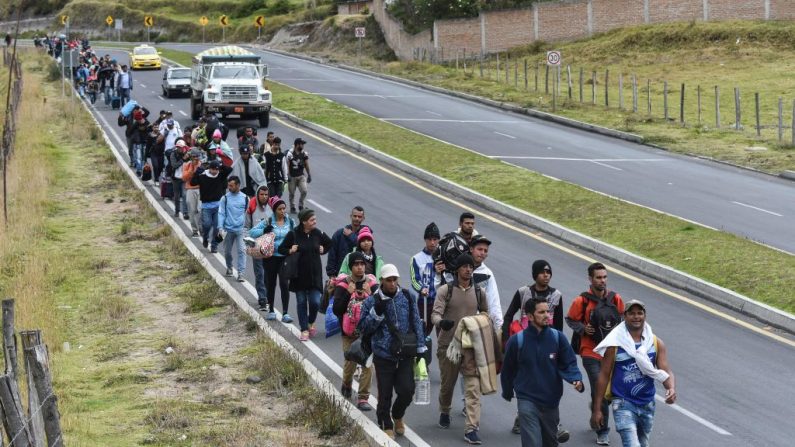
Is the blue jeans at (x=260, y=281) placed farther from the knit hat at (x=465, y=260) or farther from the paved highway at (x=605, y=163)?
the paved highway at (x=605, y=163)

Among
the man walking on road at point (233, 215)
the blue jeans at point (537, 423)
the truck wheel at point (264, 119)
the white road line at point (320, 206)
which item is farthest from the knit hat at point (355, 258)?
the truck wheel at point (264, 119)

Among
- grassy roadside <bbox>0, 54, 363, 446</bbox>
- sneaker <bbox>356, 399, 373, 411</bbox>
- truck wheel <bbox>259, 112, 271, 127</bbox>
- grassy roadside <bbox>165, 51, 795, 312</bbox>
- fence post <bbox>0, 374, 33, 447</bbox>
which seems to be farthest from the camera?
truck wheel <bbox>259, 112, 271, 127</bbox>

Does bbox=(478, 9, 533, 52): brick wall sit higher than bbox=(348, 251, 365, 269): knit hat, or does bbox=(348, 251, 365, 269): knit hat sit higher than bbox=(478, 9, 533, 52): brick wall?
bbox=(478, 9, 533, 52): brick wall

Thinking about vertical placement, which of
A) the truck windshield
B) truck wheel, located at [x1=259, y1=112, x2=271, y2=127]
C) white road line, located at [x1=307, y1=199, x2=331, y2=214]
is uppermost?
the truck windshield

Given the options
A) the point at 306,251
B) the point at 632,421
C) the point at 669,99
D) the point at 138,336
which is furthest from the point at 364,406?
the point at 669,99

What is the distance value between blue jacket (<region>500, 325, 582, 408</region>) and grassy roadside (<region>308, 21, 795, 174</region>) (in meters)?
24.0

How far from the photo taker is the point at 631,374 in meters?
9.69

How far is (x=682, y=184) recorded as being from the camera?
29078 mm

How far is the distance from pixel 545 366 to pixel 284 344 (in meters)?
5.34

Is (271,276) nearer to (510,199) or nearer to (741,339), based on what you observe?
(741,339)

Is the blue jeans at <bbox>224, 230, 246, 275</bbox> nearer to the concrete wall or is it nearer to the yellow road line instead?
the yellow road line

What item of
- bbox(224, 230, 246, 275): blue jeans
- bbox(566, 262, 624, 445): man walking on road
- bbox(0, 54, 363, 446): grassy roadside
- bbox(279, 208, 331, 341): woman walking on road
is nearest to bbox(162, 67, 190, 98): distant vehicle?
bbox(0, 54, 363, 446): grassy roadside

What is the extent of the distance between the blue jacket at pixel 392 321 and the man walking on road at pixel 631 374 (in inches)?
75.1

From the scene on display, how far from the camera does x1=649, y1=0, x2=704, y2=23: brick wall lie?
213 ft
